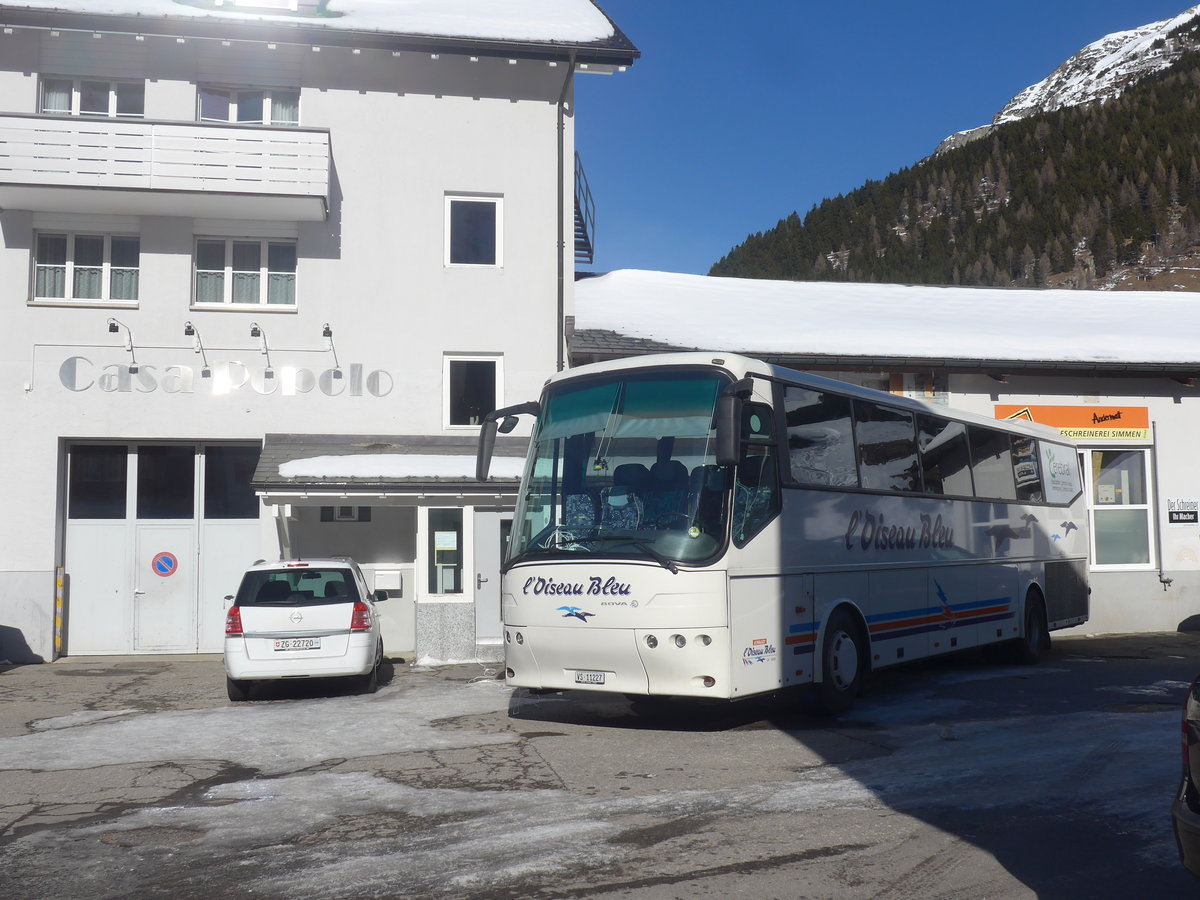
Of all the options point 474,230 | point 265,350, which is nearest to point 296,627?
point 265,350

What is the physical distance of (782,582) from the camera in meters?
10.3

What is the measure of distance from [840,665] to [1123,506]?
39.6ft

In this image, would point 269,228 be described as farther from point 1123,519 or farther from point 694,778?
point 1123,519

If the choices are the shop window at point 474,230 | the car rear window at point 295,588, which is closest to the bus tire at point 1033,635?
the car rear window at point 295,588

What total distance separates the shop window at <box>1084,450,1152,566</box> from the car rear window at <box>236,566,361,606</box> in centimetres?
1400

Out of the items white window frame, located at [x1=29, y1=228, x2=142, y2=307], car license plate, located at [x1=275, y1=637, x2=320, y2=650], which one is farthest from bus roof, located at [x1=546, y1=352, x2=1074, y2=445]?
white window frame, located at [x1=29, y1=228, x2=142, y2=307]

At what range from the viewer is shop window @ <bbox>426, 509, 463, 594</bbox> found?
17219 millimetres

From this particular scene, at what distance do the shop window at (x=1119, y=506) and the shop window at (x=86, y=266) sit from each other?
17.3 metres

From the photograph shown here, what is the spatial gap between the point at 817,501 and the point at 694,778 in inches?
146

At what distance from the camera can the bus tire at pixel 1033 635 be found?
50.9 ft

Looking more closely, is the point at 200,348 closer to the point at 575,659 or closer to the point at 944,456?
the point at 575,659

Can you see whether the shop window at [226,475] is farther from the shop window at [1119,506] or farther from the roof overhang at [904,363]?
the shop window at [1119,506]

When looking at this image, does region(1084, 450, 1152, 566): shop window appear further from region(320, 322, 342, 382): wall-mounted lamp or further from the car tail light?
the car tail light

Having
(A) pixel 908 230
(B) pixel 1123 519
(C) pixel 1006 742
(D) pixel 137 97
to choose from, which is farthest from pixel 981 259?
(C) pixel 1006 742
